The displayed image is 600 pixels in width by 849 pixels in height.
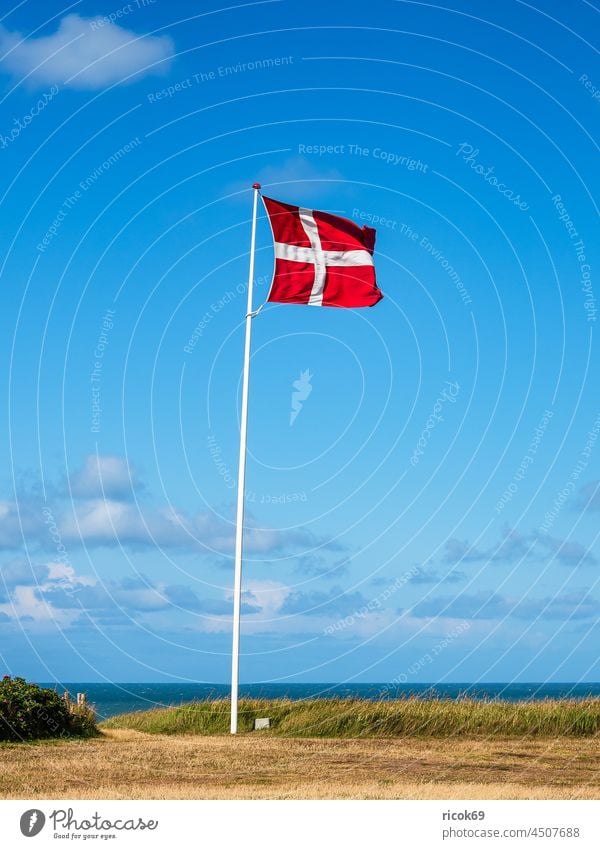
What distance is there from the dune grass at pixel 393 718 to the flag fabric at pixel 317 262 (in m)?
10.1

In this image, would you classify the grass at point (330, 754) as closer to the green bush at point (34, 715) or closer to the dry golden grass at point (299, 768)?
the dry golden grass at point (299, 768)

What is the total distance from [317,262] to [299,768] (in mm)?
13453

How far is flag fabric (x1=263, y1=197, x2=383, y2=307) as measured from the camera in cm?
2559

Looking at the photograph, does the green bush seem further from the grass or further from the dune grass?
the dune grass

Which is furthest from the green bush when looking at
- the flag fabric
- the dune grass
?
the flag fabric

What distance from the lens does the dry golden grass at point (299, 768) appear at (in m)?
13.8

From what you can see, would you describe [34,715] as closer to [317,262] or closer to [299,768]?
[299,768]

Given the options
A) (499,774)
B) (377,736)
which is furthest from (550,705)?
(499,774)

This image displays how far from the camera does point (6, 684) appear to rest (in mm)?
22859

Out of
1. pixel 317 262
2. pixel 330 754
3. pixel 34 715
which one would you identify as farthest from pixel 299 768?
pixel 317 262

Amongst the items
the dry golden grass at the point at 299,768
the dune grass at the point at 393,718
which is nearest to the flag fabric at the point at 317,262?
the dune grass at the point at 393,718

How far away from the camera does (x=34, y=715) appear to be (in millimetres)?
21906

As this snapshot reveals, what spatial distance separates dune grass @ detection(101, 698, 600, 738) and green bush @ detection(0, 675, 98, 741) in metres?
2.81

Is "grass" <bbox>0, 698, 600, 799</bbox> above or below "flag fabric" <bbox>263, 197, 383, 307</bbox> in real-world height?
below
